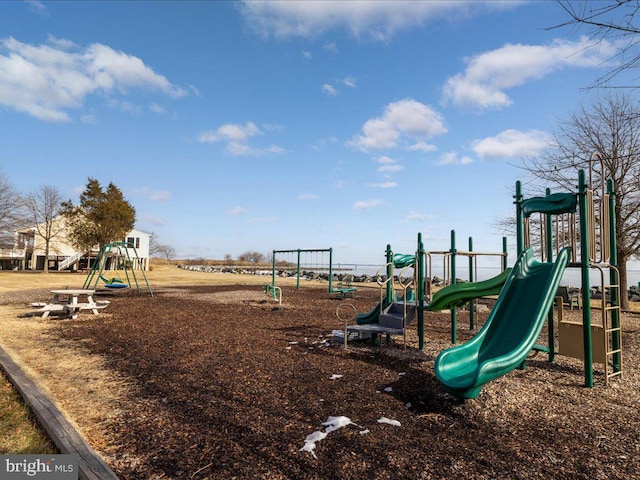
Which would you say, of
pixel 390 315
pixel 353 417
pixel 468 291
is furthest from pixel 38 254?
pixel 353 417

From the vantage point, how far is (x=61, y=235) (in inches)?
2047

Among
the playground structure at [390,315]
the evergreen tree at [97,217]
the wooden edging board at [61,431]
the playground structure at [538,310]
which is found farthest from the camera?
the evergreen tree at [97,217]

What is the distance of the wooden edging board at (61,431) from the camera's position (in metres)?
Answer: 3.16

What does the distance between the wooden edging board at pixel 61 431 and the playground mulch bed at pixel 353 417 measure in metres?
0.19

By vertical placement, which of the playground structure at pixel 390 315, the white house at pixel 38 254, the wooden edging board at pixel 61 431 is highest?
the white house at pixel 38 254

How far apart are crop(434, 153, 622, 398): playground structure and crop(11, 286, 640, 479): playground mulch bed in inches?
14.7

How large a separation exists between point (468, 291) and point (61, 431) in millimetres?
5951

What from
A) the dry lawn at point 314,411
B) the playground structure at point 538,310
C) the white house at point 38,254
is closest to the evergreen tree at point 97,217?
the white house at point 38,254

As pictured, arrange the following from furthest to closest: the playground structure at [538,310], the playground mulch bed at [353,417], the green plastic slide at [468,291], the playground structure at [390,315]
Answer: the playground structure at [390,315], the green plastic slide at [468,291], the playground structure at [538,310], the playground mulch bed at [353,417]

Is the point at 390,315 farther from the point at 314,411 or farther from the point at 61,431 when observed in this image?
the point at 61,431

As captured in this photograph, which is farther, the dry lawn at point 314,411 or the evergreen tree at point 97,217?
the evergreen tree at point 97,217

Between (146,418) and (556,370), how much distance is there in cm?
613

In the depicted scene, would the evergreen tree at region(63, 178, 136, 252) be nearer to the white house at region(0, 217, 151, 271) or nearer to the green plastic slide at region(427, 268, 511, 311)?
the white house at region(0, 217, 151, 271)

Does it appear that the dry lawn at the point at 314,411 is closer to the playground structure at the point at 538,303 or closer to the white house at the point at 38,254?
the playground structure at the point at 538,303
